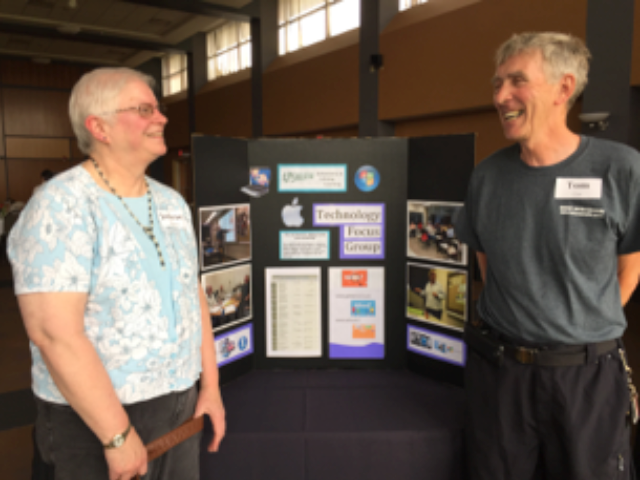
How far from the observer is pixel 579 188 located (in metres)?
1.27

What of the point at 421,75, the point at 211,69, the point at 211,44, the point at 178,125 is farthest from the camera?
the point at 178,125

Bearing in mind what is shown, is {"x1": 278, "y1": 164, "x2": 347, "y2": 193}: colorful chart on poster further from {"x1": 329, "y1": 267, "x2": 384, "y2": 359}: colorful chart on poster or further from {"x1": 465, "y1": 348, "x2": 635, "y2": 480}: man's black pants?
{"x1": 465, "y1": 348, "x2": 635, "y2": 480}: man's black pants

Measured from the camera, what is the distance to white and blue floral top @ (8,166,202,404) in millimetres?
957

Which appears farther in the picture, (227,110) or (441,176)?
(227,110)

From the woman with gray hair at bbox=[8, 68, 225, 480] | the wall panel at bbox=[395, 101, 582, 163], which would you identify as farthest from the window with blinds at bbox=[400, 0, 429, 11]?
the woman with gray hair at bbox=[8, 68, 225, 480]

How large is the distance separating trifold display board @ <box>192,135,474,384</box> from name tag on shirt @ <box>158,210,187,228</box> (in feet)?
2.78

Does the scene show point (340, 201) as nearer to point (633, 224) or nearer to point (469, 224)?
point (469, 224)

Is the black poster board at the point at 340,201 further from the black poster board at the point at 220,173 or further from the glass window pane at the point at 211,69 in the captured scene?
the glass window pane at the point at 211,69

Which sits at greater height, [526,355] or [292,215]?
[292,215]

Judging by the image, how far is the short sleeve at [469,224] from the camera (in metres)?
1.56

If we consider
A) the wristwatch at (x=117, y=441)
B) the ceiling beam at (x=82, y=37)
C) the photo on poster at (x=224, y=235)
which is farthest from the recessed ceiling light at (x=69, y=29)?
the wristwatch at (x=117, y=441)

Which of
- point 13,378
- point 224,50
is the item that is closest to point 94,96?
→ point 13,378

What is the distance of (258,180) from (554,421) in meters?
1.63

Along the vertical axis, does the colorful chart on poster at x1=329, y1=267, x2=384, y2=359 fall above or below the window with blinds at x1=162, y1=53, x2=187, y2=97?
below
